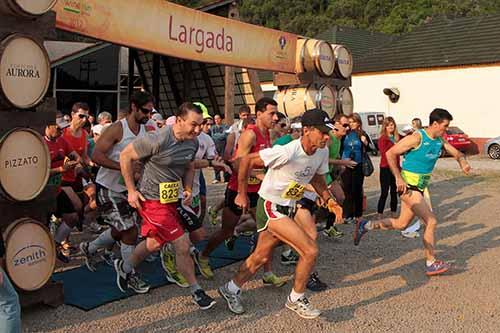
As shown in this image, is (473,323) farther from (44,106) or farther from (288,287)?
(44,106)

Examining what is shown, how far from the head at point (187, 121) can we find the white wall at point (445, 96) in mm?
24771

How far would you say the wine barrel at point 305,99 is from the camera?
9664mm

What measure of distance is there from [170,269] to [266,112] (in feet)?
6.31

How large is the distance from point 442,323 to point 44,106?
12.4 feet

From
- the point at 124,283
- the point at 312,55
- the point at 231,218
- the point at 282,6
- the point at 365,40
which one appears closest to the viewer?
the point at 124,283

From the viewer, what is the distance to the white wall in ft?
87.5

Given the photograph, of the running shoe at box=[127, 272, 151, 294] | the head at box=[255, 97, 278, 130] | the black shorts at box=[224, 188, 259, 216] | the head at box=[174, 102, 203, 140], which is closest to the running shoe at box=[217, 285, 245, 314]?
the running shoe at box=[127, 272, 151, 294]

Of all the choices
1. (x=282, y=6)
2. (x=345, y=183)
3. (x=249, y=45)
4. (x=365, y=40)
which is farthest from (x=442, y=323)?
(x=282, y=6)

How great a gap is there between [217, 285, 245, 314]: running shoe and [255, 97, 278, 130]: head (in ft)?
6.33

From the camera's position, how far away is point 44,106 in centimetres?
465

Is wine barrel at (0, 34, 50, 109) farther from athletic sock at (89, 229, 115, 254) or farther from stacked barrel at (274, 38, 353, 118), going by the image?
stacked barrel at (274, 38, 353, 118)

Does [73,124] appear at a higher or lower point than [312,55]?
lower

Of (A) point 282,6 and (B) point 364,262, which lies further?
(A) point 282,6

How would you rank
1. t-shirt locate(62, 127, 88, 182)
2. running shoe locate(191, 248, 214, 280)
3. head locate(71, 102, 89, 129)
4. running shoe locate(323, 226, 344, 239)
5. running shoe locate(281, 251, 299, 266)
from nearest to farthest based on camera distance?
1. running shoe locate(191, 248, 214, 280)
2. running shoe locate(281, 251, 299, 266)
3. t-shirt locate(62, 127, 88, 182)
4. head locate(71, 102, 89, 129)
5. running shoe locate(323, 226, 344, 239)
